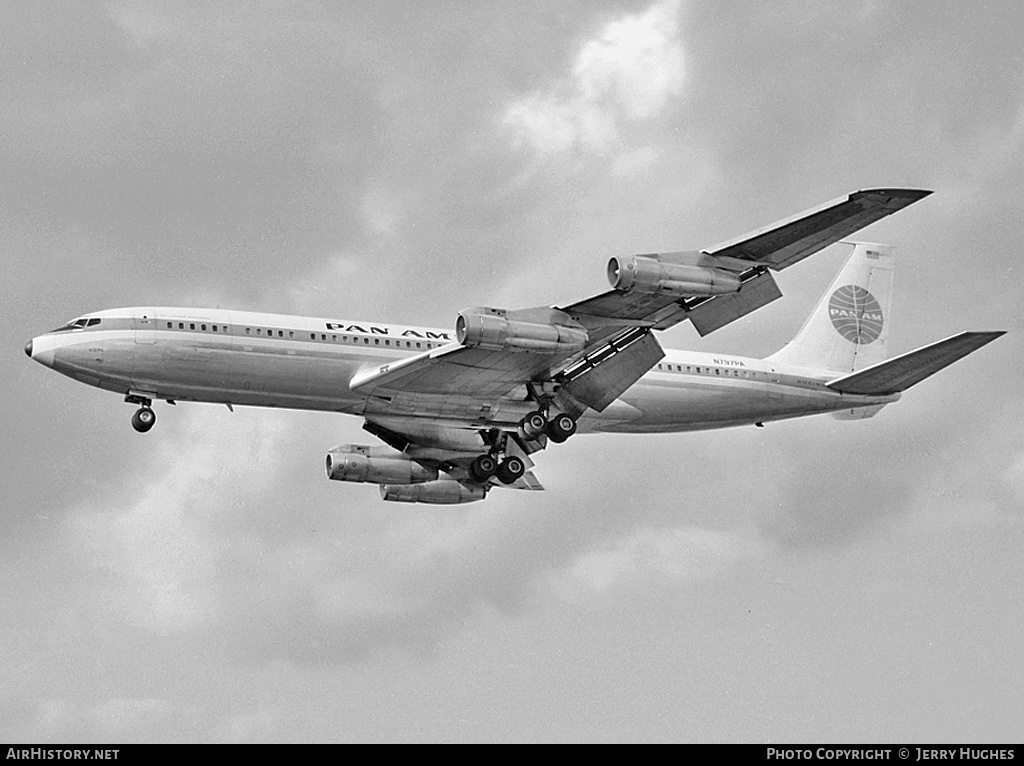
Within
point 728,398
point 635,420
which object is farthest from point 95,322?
point 728,398

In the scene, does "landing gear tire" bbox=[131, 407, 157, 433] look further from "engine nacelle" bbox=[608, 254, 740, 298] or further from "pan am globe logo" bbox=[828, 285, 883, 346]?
"pan am globe logo" bbox=[828, 285, 883, 346]

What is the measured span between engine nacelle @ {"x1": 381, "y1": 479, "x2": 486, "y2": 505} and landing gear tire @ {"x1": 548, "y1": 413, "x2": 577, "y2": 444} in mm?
8612

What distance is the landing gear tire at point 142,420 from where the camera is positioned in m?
48.9

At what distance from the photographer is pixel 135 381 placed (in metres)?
48.2

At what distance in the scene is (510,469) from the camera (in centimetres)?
5500

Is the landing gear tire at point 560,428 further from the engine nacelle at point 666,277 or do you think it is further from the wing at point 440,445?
the engine nacelle at point 666,277

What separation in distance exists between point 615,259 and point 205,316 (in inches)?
557

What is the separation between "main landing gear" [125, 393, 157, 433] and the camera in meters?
48.9

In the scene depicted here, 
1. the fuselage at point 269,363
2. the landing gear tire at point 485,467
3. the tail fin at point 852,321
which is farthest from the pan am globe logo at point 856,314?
the landing gear tire at point 485,467
